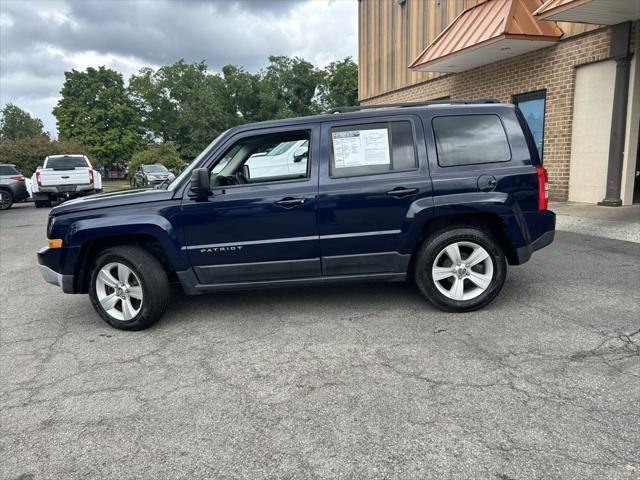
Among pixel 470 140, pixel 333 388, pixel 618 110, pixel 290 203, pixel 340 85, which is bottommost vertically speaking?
pixel 333 388

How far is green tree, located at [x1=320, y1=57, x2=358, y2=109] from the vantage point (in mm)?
53469

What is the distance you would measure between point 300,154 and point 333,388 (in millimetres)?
2099

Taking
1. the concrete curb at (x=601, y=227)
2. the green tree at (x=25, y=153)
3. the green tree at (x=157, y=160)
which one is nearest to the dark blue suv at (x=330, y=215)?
the concrete curb at (x=601, y=227)

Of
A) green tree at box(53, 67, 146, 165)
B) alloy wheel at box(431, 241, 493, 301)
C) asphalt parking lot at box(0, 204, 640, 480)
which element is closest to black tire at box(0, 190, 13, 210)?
asphalt parking lot at box(0, 204, 640, 480)

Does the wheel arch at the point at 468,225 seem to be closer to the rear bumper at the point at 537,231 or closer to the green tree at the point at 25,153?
the rear bumper at the point at 537,231

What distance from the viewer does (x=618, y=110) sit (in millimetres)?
9422

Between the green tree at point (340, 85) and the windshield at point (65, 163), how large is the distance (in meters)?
39.1

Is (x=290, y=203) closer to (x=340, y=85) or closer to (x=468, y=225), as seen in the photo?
(x=468, y=225)

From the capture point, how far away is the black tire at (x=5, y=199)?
16.9 metres

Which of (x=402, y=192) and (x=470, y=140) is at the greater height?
(x=470, y=140)

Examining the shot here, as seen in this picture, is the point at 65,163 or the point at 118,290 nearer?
the point at 118,290

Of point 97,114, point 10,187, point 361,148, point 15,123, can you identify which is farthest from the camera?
point 15,123

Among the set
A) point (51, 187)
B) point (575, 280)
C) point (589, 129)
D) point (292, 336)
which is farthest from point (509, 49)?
point (51, 187)

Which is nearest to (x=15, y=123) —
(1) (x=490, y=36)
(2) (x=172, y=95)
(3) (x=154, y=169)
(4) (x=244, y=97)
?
(2) (x=172, y=95)
